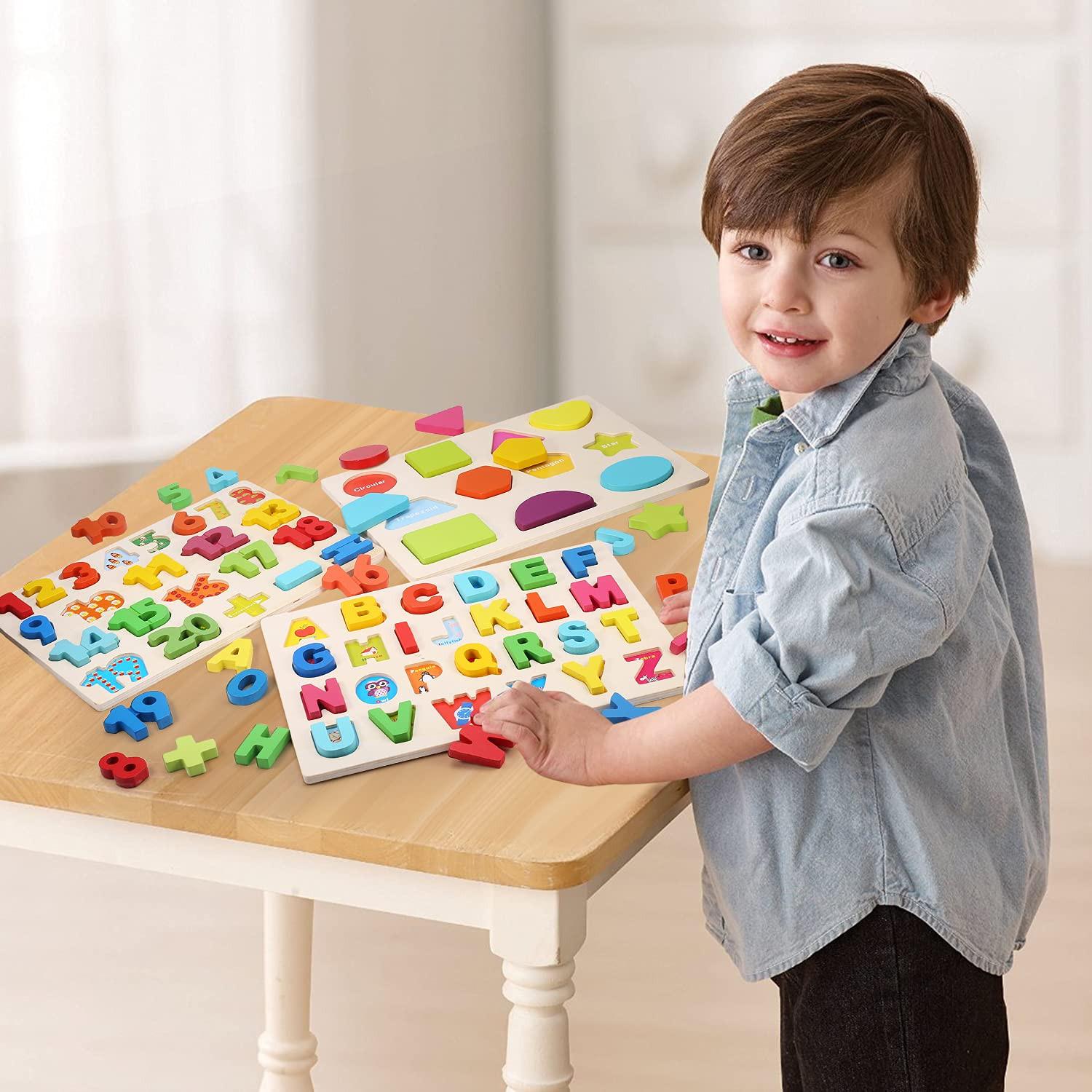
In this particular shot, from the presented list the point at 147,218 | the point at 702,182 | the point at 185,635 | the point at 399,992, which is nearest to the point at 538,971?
the point at 185,635

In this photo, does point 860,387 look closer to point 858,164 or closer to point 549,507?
point 858,164

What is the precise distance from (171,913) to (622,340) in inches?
53.0

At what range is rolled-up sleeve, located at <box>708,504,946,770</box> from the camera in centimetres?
90

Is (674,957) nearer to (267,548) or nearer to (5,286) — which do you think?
(267,548)

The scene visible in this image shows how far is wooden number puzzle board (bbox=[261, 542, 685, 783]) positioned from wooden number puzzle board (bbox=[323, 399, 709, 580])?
45mm

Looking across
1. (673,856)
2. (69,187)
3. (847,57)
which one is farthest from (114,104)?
(673,856)

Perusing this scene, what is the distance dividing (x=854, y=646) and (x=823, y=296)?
0.19 m

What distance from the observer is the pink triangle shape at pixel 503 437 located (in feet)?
4.79

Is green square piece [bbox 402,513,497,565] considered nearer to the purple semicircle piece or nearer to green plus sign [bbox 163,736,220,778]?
the purple semicircle piece

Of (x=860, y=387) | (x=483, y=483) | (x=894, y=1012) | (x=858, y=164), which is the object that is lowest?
(x=894, y=1012)

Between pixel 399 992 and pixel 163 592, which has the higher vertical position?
pixel 163 592

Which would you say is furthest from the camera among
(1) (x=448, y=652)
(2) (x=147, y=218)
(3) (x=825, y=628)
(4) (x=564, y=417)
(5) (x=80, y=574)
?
(2) (x=147, y=218)

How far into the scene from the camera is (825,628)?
2.93ft

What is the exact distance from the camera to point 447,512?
1.35 m
